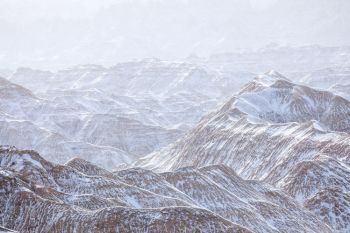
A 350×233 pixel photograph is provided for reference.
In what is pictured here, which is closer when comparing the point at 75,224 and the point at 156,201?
the point at 75,224

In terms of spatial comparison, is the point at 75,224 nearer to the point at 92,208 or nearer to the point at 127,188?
the point at 92,208

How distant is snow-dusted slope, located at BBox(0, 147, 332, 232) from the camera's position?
3059 inches

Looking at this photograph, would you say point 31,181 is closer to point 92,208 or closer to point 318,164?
point 92,208

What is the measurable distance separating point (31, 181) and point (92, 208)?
8013mm

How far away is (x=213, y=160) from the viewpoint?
197m

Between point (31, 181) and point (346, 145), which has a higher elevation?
point (31, 181)

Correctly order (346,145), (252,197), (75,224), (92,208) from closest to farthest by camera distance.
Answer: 1. (75,224)
2. (92,208)
3. (252,197)
4. (346,145)

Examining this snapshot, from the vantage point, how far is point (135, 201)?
102 m

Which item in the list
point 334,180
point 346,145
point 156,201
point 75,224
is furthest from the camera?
point 346,145

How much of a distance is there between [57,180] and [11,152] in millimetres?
7004

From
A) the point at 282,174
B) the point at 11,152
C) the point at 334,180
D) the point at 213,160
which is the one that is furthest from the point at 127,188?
the point at 213,160

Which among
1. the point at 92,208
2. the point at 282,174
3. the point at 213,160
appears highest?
the point at 92,208

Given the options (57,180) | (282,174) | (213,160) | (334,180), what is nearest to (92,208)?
(57,180)

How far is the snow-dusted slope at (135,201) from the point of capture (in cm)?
7769
